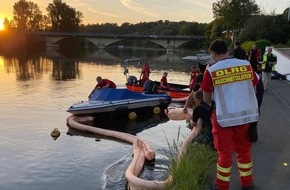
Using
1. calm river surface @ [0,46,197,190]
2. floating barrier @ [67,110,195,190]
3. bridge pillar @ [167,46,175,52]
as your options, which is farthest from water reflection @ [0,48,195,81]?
bridge pillar @ [167,46,175,52]

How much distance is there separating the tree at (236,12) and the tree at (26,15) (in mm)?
68400

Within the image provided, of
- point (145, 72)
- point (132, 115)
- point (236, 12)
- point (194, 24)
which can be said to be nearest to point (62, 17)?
point (194, 24)

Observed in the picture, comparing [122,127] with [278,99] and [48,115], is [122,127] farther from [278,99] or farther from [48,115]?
[278,99]

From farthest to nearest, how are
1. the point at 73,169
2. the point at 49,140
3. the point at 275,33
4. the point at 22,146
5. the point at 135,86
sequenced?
the point at 275,33, the point at 135,86, the point at 49,140, the point at 22,146, the point at 73,169

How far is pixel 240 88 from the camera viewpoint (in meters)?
5.04

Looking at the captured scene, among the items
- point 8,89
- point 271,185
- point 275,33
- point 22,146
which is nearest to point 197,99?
point 271,185

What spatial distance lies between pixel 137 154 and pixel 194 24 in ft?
401

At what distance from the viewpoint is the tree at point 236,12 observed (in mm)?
67875

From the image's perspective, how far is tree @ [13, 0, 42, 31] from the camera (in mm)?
117812

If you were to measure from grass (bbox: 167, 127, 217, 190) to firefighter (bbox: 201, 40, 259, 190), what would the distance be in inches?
17.3

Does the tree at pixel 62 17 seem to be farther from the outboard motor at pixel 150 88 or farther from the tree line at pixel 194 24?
the outboard motor at pixel 150 88

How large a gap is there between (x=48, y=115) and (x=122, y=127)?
3.84m

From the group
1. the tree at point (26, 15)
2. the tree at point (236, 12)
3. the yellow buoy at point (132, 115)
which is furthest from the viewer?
the tree at point (26, 15)

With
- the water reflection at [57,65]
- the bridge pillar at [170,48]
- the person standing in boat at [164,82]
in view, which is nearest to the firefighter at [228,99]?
the person standing in boat at [164,82]
